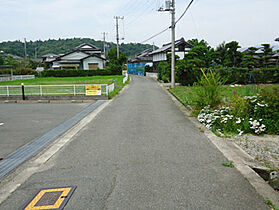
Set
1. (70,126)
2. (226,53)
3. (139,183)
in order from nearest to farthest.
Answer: (139,183), (70,126), (226,53)

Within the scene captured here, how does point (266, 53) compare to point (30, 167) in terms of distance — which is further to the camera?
point (266, 53)

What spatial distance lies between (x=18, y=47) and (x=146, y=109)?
4306 inches

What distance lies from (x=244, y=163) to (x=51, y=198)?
144 inches

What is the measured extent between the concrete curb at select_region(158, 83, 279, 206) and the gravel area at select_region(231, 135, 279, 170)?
18cm

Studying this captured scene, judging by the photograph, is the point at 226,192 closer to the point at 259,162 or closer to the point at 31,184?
the point at 259,162

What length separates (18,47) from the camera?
104000 millimetres

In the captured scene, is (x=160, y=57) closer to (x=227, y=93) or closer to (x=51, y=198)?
(x=227, y=93)

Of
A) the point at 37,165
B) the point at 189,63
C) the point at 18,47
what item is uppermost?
the point at 18,47

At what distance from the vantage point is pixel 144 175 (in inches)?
169

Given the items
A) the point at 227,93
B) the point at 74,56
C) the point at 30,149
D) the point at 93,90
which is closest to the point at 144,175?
the point at 30,149

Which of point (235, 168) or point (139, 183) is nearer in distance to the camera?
point (139, 183)

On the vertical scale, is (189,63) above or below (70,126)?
above

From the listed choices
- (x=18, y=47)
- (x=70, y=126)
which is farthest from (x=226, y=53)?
(x=18, y=47)

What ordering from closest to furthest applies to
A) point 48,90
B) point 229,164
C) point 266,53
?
point 229,164 < point 48,90 < point 266,53
